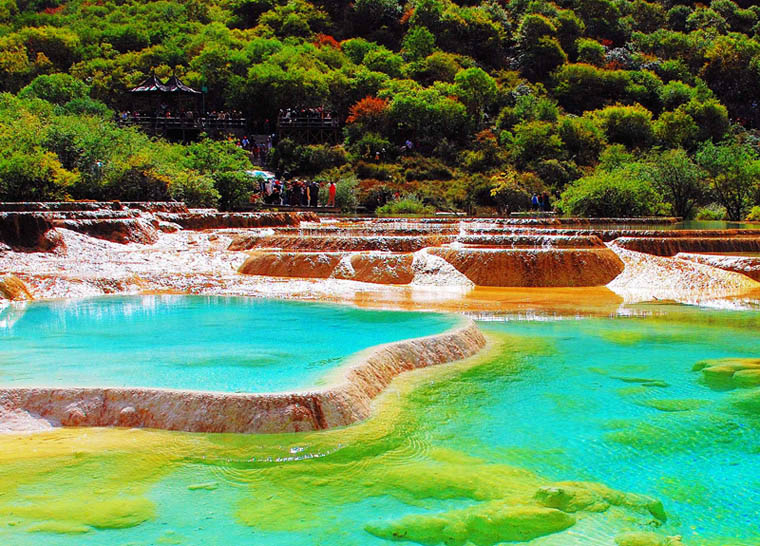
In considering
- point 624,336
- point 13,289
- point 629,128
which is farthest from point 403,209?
point 629,128

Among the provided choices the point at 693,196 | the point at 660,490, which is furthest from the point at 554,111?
the point at 660,490

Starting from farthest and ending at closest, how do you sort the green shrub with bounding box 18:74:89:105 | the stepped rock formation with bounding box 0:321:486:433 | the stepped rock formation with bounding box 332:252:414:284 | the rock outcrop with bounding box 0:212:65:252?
the green shrub with bounding box 18:74:89:105 < the rock outcrop with bounding box 0:212:65:252 < the stepped rock formation with bounding box 332:252:414:284 < the stepped rock formation with bounding box 0:321:486:433

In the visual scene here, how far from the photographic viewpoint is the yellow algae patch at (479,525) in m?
3.38

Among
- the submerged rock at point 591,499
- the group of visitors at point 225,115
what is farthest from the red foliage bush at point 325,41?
the submerged rock at point 591,499

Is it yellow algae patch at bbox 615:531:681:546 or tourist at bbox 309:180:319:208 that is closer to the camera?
yellow algae patch at bbox 615:531:681:546

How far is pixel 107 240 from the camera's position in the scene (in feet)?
50.0

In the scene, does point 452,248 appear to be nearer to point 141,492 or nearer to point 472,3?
point 141,492

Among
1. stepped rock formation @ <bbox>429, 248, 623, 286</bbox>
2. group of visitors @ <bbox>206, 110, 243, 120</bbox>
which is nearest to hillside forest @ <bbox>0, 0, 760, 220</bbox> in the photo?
group of visitors @ <bbox>206, 110, 243, 120</bbox>

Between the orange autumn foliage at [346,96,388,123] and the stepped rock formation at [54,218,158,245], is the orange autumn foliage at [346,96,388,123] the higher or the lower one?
the higher one

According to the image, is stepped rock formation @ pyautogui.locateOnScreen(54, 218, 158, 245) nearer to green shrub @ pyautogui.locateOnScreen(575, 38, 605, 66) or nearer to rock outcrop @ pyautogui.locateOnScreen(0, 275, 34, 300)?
rock outcrop @ pyautogui.locateOnScreen(0, 275, 34, 300)

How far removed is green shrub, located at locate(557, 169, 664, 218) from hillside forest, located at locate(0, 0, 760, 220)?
52mm

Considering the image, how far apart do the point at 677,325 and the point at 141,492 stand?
709 centimetres

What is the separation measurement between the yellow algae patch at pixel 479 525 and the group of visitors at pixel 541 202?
1017 inches

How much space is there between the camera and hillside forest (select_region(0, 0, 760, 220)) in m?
22.8
